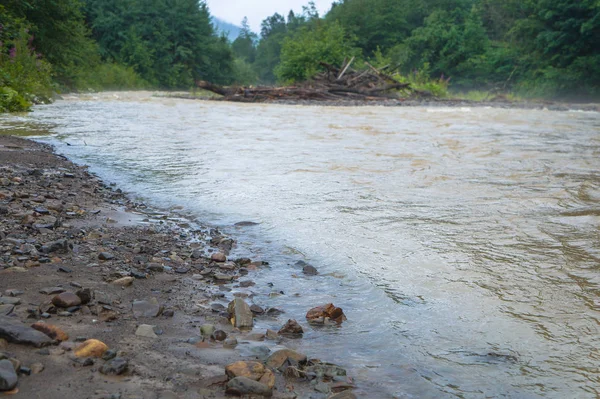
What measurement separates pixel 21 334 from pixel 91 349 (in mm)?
207

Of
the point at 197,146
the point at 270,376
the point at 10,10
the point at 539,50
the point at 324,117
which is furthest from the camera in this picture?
the point at 539,50

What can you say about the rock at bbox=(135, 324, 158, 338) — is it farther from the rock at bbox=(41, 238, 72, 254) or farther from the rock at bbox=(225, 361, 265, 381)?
the rock at bbox=(41, 238, 72, 254)

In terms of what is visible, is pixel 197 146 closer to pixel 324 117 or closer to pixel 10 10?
pixel 324 117

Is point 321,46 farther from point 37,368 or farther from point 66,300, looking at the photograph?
point 37,368

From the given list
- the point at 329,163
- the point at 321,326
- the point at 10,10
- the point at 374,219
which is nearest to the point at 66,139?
the point at 329,163

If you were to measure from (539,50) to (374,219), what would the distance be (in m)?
28.7

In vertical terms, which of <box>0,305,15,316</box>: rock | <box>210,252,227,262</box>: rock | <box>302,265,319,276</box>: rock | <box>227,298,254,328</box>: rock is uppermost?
<box>0,305,15,316</box>: rock

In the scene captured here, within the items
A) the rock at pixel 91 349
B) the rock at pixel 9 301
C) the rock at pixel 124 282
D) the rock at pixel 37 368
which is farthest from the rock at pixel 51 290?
the rock at pixel 37 368

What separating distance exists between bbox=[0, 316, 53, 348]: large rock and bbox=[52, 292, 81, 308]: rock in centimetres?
26

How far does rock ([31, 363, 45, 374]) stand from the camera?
146 cm

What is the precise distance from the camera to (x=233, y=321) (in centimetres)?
211

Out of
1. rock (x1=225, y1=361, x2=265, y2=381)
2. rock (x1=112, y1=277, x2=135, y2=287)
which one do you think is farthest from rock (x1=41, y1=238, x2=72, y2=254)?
rock (x1=225, y1=361, x2=265, y2=381)

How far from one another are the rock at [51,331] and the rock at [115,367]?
214 mm

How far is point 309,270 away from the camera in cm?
278
